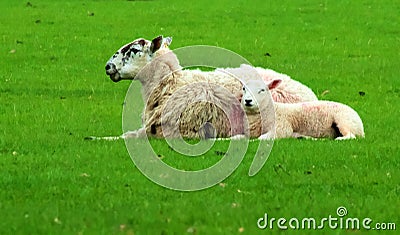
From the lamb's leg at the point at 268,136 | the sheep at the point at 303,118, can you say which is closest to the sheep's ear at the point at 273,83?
the sheep at the point at 303,118

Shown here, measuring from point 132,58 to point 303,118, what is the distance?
202 cm

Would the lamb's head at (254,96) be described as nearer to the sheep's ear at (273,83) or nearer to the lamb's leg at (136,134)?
the sheep's ear at (273,83)

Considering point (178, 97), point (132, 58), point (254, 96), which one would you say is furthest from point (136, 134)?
point (254, 96)

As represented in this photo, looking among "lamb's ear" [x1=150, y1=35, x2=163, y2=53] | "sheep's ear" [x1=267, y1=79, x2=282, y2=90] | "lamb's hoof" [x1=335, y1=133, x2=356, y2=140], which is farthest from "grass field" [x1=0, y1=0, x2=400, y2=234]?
"lamb's ear" [x1=150, y1=35, x2=163, y2=53]

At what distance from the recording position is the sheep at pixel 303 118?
11.0 metres

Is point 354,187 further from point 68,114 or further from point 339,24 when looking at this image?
point 339,24

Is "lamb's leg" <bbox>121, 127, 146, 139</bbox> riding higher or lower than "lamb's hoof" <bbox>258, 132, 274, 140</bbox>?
higher

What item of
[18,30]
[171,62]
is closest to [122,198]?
[171,62]

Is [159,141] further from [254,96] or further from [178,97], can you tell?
[254,96]

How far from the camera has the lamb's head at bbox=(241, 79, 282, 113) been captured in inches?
428

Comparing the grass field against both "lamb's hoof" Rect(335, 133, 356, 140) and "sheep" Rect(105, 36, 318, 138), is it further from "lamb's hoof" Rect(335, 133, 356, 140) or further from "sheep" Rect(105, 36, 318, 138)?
"sheep" Rect(105, 36, 318, 138)

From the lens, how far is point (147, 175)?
8.98 metres

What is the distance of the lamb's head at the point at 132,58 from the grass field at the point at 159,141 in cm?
73

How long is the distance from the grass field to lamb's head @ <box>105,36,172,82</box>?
73cm
